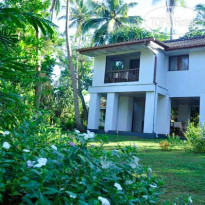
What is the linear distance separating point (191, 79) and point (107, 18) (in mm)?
13312

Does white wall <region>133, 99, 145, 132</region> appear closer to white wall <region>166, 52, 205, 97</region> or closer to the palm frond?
white wall <region>166, 52, 205, 97</region>

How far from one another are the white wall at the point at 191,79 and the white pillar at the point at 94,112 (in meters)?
4.78

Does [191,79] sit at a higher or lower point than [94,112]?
higher

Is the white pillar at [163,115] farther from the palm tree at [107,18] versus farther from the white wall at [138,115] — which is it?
the palm tree at [107,18]

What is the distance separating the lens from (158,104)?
17656 mm

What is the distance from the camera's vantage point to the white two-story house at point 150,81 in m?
16.1

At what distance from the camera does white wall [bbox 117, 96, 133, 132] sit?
1888cm

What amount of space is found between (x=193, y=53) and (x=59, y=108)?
11.1 metres

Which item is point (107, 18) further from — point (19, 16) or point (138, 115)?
point (19, 16)

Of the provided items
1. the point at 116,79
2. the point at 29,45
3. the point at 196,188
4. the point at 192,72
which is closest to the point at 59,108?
the point at 116,79

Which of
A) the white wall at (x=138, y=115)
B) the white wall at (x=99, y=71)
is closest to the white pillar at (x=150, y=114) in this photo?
the white wall at (x=99, y=71)

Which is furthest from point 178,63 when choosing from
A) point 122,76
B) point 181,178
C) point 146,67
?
point 181,178

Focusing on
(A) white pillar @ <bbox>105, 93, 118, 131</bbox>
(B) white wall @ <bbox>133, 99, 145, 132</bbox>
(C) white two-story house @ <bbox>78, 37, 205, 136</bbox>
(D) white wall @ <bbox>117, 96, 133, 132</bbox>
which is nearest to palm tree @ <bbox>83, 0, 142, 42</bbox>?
(C) white two-story house @ <bbox>78, 37, 205, 136</bbox>

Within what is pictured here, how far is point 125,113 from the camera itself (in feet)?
62.5
